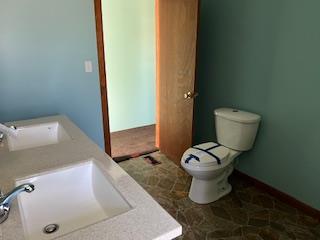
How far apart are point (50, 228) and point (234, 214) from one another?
157 centimetres

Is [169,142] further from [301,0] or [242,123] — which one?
[301,0]

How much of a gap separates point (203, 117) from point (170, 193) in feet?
3.43

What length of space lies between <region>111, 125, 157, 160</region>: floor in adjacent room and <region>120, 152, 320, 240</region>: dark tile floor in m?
0.68

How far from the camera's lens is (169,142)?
10.1ft

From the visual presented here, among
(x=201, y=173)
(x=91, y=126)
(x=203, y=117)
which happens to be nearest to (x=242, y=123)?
(x=201, y=173)

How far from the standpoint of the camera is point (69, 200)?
1.16 meters

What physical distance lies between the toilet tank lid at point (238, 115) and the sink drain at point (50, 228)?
5.59 feet

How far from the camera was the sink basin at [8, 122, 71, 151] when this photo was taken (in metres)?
1.67

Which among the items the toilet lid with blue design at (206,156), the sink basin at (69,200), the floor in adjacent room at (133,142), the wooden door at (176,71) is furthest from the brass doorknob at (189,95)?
the sink basin at (69,200)

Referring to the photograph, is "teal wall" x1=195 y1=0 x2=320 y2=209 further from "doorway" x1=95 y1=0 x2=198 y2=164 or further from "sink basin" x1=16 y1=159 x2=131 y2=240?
"sink basin" x1=16 y1=159 x2=131 y2=240

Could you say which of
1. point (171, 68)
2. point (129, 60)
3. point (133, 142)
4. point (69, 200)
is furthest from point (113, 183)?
point (129, 60)

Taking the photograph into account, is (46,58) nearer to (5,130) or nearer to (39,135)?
(39,135)

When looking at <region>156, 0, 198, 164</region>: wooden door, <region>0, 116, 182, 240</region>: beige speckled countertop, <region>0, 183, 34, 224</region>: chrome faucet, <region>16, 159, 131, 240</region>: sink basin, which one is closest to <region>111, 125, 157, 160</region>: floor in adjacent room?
<region>156, 0, 198, 164</region>: wooden door

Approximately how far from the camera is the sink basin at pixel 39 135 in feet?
5.47
